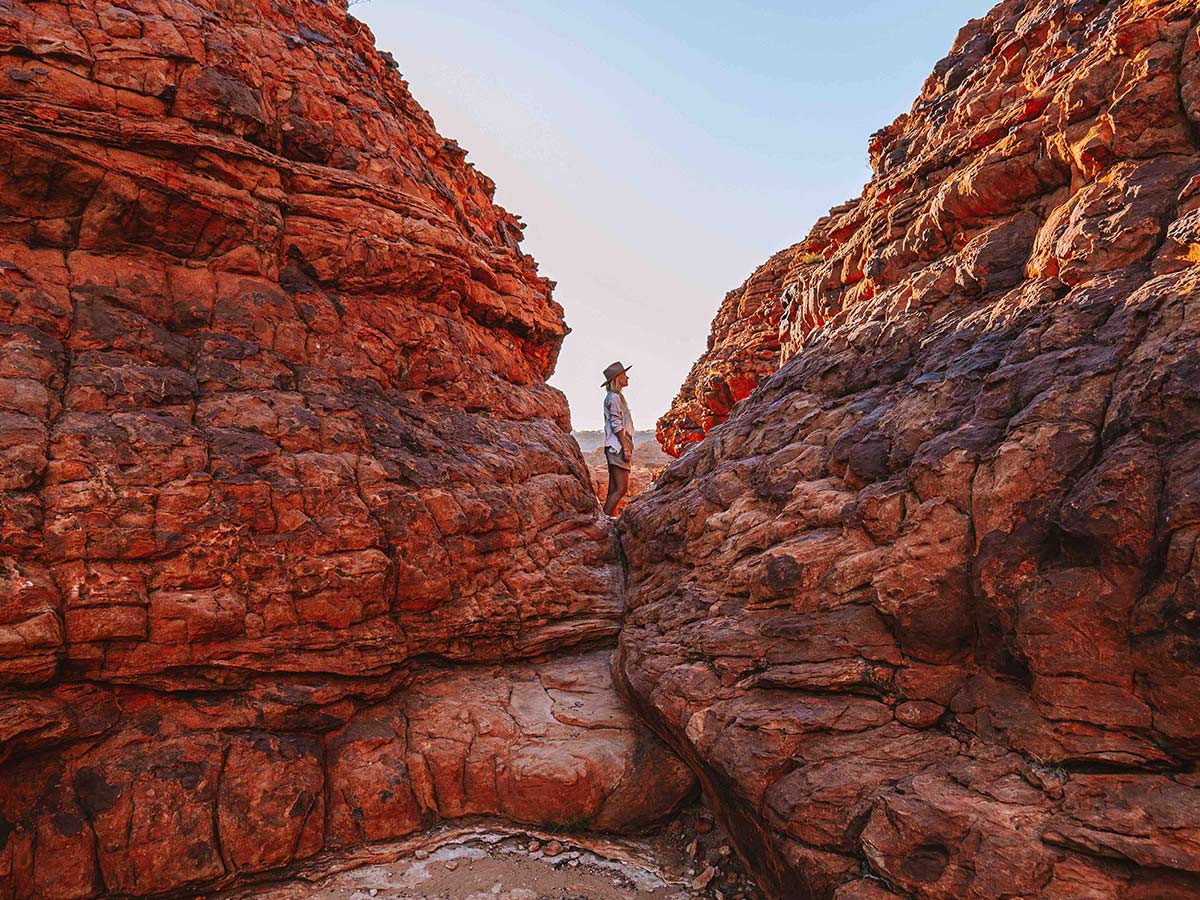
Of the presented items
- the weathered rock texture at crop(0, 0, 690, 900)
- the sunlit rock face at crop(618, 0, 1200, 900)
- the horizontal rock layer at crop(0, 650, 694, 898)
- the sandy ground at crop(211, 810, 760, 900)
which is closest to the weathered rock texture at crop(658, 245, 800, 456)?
the sunlit rock face at crop(618, 0, 1200, 900)

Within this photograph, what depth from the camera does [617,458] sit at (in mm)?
12445

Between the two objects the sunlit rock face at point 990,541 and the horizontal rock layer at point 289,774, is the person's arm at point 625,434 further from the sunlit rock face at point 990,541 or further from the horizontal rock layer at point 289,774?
the horizontal rock layer at point 289,774

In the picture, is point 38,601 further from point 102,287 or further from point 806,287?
point 806,287

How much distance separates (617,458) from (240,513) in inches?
294

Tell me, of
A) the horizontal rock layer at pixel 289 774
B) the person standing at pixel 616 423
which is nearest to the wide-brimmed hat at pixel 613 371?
the person standing at pixel 616 423

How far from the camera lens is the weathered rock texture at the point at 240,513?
5480mm

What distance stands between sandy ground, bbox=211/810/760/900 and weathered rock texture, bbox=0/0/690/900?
255 millimetres

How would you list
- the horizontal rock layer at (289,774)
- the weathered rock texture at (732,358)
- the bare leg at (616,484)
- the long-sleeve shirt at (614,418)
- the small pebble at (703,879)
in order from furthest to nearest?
the weathered rock texture at (732,358)
the bare leg at (616,484)
the long-sleeve shirt at (614,418)
the small pebble at (703,879)
the horizontal rock layer at (289,774)

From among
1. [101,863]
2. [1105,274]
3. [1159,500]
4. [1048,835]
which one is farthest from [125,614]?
[1105,274]

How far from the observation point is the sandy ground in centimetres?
556

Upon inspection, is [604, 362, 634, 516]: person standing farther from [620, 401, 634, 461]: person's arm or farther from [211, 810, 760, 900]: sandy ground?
[211, 810, 760, 900]: sandy ground

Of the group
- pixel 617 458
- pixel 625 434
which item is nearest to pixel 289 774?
pixel 617 458

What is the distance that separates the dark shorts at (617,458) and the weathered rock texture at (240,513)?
320 cm

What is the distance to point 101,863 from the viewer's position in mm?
5242
